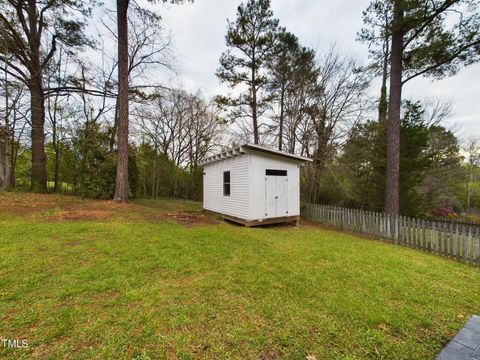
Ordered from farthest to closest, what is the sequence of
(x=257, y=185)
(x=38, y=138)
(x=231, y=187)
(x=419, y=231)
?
(x=38, y=138) → (x=231, y=187) → (x=257, y=185) → (x=419, y=231)

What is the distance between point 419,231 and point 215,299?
20.5 feet

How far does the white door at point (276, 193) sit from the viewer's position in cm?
734

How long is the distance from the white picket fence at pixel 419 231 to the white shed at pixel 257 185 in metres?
2.12

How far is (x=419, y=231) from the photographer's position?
18.2 ft

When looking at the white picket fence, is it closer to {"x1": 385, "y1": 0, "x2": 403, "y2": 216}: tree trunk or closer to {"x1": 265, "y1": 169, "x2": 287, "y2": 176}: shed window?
{"x1": 385, "y1": 0, "x2": 403, "y2": 216}: tree trunk

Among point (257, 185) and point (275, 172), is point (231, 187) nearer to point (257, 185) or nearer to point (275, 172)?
point (257, 185)

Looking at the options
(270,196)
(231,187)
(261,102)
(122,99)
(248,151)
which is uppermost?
(261,102)

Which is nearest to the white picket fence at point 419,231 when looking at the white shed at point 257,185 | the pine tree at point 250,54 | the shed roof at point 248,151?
the white shed at point 257,185

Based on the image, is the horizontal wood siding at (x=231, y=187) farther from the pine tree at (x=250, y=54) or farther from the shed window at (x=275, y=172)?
the pine tree at (x=250, y=54)

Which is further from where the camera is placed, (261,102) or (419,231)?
(261,102)

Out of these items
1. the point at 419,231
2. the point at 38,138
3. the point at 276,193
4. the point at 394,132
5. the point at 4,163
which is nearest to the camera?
the point at 419,231

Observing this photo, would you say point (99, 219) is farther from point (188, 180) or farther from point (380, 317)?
point (188, 180)

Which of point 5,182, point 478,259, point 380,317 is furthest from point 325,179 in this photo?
point 5,182

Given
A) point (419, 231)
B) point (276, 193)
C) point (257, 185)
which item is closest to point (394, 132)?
point (419, 231)
